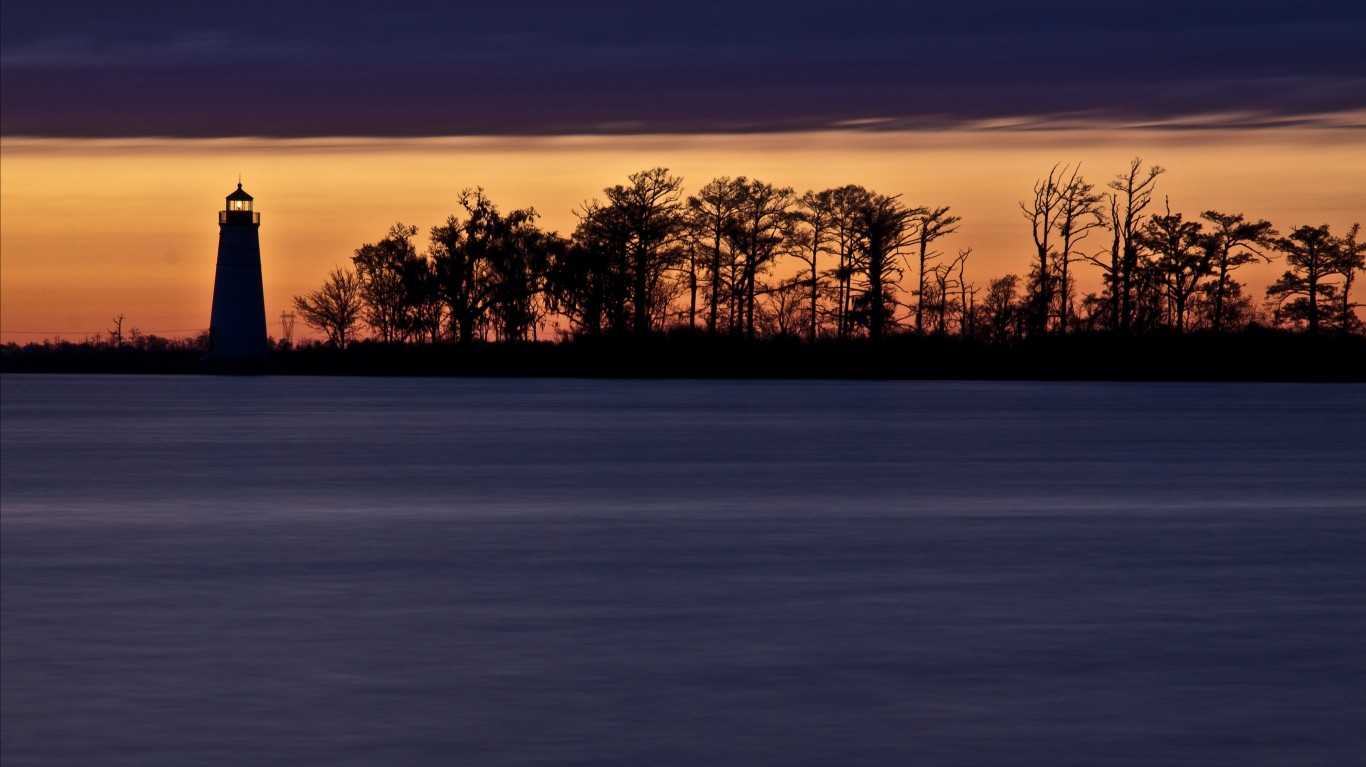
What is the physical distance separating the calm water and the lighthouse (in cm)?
5007

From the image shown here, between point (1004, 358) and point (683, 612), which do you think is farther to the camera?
point (1004, 358)

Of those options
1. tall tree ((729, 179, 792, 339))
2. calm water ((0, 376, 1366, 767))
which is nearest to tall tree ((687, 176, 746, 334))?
tall tree ((729, 179, 792, 339))

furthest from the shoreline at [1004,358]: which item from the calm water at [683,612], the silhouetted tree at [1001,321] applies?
the calm water at [683,612]

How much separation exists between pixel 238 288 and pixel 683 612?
70.1 metres

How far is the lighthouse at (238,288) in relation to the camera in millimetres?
78625

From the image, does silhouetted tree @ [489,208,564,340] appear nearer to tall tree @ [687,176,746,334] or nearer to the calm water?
tall tree @ [687,176,746,334]

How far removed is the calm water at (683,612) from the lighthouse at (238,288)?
164 ft

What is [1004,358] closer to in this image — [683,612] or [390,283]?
[390,283]

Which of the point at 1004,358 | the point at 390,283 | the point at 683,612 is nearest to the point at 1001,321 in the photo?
the point at 1004,358

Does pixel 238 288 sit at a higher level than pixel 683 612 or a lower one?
higher

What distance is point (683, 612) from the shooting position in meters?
12.1

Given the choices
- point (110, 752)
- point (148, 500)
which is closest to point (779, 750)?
point (110, 752)

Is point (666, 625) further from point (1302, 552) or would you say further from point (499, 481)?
point (499, 481)

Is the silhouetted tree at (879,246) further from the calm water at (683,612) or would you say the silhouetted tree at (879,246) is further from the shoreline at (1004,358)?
the calm water at (683,612)
